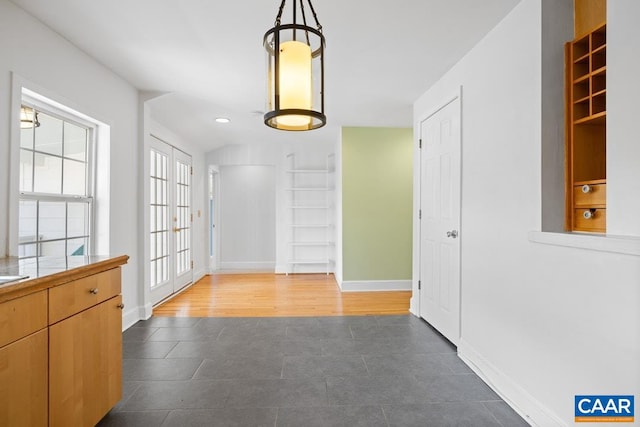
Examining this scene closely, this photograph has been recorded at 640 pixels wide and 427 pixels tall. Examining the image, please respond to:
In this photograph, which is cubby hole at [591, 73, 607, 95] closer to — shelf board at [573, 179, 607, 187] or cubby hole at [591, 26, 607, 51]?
cubby hole at [591, 26, 607, 51]

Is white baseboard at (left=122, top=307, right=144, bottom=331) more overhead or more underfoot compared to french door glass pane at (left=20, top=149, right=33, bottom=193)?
more underfoot

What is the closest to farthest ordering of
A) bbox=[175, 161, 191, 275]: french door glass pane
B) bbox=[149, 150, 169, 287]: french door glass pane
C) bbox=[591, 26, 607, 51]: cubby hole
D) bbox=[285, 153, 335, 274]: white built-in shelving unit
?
bbox=[591, 26, 607, 51]: cubby hole
bbox=[149, 150, 169, 287]: french door glass pane
bbox=[175, 161, 191, 275]: french door glass pane
bbox=[285, 153, 335, 274]: white built-in shelving unit

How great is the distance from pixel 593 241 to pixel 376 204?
132 inches

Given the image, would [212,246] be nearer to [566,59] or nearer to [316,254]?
[316,254]

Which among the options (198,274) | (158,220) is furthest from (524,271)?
(198,274)

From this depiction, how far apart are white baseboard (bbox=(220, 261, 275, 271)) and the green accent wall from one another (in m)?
2.19

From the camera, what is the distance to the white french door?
4066 mm

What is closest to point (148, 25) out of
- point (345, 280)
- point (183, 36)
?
point (183, 36)

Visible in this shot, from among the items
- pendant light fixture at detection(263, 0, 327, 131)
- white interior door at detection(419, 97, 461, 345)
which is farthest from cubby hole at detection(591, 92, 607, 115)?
pendant light fixture at detection(263, 0, 327, 131)

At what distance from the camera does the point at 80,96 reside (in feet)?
8.43

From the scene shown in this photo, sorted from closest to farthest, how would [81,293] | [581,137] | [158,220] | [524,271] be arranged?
1. [81,293]
2. [581,137]
3. [524,271]
4. [158,220]

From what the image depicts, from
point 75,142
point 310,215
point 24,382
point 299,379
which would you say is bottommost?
point 299,379

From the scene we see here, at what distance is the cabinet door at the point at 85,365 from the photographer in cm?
138

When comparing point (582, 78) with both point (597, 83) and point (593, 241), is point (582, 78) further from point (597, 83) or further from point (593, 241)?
point (593, 241)
